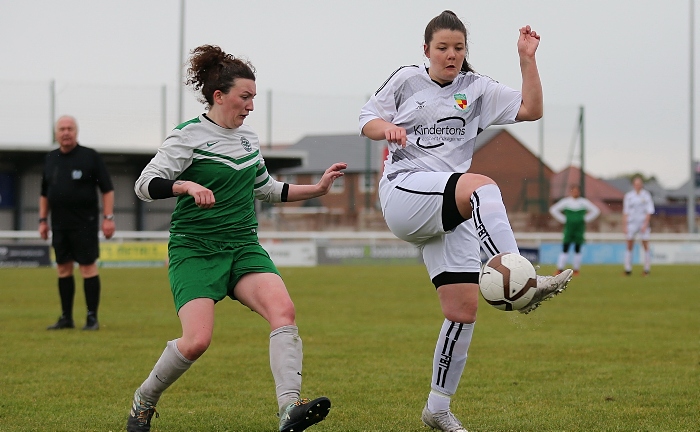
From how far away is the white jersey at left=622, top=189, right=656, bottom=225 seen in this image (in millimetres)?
23969

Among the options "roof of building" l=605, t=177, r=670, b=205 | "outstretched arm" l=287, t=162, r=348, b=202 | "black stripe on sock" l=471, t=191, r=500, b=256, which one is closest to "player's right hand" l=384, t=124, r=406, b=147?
"black stripe on sock" l=471, t=191, r=500, b=256

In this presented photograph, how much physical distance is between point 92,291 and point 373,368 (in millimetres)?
4249

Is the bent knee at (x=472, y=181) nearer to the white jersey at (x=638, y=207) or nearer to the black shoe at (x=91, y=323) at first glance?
the black shoe at (x=91, y=323)

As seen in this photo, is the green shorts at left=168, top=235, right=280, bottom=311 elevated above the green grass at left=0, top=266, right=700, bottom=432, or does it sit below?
above

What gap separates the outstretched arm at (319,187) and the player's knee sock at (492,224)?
1068 millimetres

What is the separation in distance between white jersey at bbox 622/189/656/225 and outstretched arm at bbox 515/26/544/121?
19.7 meters

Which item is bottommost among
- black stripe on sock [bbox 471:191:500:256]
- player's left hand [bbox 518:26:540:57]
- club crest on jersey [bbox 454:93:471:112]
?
black stripe on sock [bbox 471:191:500:256]

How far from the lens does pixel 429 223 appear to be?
4910 mm

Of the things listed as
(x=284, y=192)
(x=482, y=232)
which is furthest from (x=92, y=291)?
(x=482, y=232)

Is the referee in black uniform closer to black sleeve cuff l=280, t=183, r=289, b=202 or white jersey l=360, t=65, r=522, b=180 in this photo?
black sleeve cuff l=280, t=183, r=289, b=202

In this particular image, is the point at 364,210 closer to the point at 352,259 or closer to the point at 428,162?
the point at 352,259

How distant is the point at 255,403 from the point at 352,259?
2419cm

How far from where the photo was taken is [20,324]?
11.5 meters

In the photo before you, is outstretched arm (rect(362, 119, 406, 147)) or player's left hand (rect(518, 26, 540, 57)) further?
player's left hand (rect(518, 26, 540, 57))
